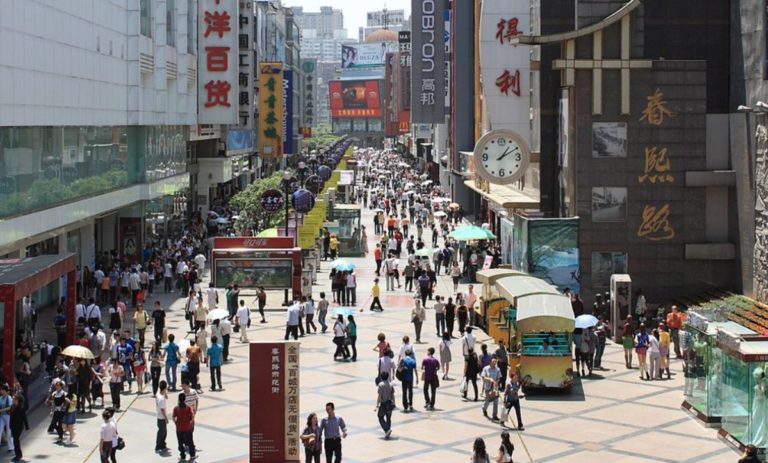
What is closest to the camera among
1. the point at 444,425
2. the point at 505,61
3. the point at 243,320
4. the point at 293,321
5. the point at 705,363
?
the point at 444,425

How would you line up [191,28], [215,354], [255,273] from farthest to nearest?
[191,28]
[255,273]
[215,354]

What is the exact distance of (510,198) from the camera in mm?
46500

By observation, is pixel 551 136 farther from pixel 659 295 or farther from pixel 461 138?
pixel 461 138

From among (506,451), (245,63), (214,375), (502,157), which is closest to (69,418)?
(214,375)

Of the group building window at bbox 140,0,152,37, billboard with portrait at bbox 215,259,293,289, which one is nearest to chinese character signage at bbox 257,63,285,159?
building window at bbox 140,0,152,37

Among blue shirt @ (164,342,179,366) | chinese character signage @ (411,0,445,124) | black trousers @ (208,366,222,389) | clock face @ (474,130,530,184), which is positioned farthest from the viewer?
chinese character signage @ (411,0,445,124)

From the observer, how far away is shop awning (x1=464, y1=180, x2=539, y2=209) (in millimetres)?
42781

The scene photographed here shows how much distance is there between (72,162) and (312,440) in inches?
824

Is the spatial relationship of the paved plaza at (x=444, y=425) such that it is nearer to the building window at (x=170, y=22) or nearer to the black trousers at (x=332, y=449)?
the black trousers at (x=332, y=449)

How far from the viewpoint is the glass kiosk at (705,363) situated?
23172 millimetres

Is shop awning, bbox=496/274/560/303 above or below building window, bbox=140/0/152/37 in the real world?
below

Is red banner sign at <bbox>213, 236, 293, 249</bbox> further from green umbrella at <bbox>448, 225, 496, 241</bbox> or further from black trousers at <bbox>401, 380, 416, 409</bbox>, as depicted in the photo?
black trousers at <bbox>401, 380, 416, 409</bbox>

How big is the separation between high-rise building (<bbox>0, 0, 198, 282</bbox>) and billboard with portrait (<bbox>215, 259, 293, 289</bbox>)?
4393 millimetres

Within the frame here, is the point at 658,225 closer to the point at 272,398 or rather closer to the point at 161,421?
the point at 161,421
